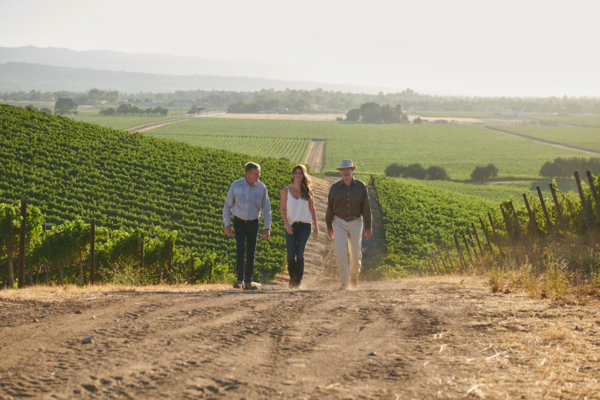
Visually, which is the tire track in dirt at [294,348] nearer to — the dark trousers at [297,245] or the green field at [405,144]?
the dark trousers at [297,245]

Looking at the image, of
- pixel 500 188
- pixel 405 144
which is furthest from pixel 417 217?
pixel 405 144

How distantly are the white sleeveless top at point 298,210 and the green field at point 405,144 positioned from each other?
81791 millimetres

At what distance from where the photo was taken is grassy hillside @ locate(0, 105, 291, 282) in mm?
34375

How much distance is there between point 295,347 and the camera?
5449 millimetres

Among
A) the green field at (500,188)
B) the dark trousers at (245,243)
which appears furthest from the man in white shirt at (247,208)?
the green field at (500,188)

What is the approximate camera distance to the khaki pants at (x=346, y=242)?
10039 millimetres

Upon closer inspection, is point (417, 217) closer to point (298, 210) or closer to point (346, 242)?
point (346, 242)

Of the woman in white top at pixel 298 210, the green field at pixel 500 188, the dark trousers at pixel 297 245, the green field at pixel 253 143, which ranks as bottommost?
the green field at pixel 500 188

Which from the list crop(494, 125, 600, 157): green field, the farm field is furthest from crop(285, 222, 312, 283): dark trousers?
crop(494, 125, 600, 157): green field

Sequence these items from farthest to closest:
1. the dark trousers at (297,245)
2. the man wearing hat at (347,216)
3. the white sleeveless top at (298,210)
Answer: the dark trousers at (297,245) < the white sleeveless top at (298,210) < the man wearing hat at (347,216)

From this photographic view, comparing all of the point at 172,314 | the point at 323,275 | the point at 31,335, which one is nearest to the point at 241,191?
the point at 172,314

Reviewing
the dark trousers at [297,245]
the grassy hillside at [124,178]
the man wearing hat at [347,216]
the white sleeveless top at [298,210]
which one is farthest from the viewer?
the grassy hillside at [124,178]

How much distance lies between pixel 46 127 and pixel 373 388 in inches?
2143

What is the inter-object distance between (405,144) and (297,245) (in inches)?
5245
